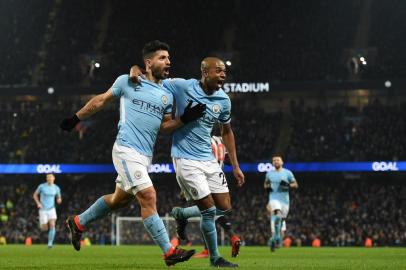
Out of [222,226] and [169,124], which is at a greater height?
[169,124]

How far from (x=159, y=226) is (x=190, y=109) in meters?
1.53

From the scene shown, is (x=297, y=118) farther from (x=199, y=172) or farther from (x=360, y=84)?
(x=199, y=172)

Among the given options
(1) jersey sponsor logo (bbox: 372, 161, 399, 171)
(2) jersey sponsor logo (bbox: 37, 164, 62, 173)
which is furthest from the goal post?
(1) jersey sponsor logo (bbox: 372, 161, 399, 171)

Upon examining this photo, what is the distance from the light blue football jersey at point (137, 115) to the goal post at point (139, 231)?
22372mm

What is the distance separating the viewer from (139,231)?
110ft

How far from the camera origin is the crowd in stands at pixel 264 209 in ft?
→ 117

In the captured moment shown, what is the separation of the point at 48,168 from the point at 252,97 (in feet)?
39.0

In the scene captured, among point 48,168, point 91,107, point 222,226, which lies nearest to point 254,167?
point 48,168

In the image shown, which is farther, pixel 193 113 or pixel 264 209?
pixel 264 209

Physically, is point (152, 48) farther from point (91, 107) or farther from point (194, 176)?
point (194, 176)

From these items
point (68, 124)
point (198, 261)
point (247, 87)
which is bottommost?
point (198, 261)

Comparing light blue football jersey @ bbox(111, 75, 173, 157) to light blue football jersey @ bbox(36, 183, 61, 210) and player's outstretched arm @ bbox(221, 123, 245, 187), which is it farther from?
light blue football jersey @ bbox(36, 183, 61, 210)

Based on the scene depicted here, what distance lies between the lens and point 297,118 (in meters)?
42.2

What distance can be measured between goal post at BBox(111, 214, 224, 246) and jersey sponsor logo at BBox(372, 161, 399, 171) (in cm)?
872
